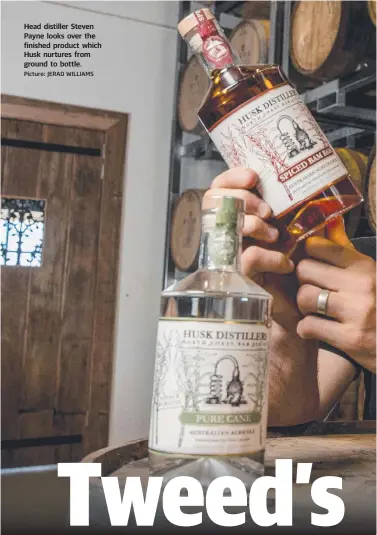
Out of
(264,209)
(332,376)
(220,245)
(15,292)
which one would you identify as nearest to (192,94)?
(15,292)

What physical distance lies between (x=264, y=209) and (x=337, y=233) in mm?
173

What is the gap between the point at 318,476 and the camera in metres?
0.49

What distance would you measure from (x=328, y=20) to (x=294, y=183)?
1.31 metres

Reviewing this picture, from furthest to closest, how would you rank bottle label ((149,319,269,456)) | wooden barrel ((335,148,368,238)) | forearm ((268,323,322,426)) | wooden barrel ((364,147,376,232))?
wooden barrel ((335,148,368,238)), wooden barrel ((364,147,376,232)), forearm ((268,323,322,426)), bottle label ((149,319,269,456))

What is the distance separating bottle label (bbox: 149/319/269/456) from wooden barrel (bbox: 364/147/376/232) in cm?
129

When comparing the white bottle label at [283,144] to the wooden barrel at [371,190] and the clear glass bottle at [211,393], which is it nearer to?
the clear glass bottle at [211,393]

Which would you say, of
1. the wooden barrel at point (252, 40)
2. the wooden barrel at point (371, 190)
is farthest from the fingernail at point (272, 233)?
the wooden barrel at point (252, 40)

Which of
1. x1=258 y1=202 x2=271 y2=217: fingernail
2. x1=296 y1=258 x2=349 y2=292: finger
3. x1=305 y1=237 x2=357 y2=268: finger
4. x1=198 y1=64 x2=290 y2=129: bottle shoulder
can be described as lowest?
x1=296 y1=258 x2=349 y2=292: finger

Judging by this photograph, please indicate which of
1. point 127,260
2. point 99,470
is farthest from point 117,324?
point 99,470

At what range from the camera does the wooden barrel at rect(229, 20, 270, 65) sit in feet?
7.22

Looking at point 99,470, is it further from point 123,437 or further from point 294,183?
Result: point 123,437

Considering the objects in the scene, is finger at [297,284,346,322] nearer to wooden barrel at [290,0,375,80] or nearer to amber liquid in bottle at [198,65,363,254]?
amber liquid in bottle at [198,65,363,254]

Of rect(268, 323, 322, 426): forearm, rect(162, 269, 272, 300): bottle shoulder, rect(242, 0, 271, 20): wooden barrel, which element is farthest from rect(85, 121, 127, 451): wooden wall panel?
rect(162, 269, 272, 300): bottle shoulder

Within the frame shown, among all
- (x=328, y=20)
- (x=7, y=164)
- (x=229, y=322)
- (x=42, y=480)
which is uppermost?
(x=328, y=20)
